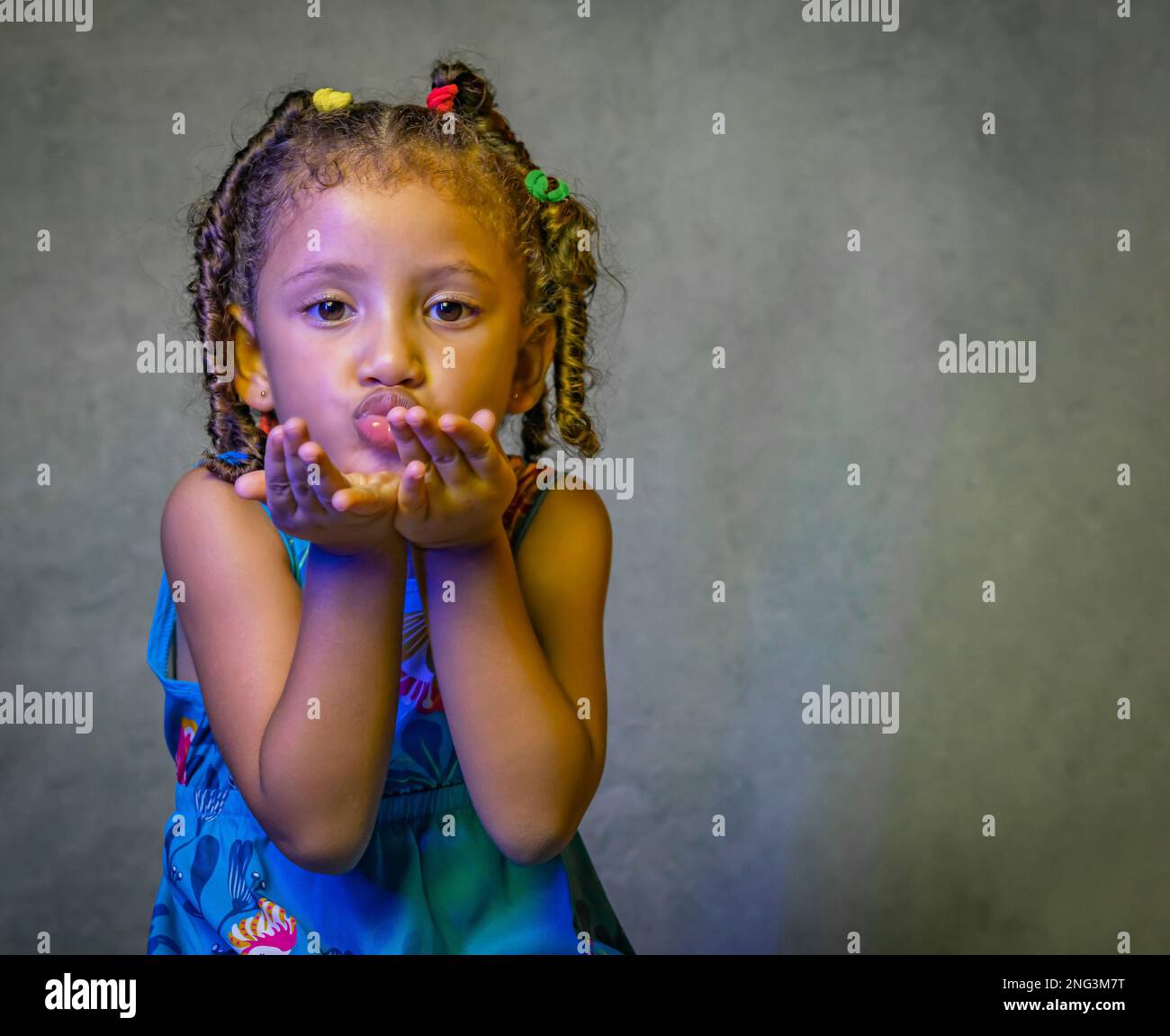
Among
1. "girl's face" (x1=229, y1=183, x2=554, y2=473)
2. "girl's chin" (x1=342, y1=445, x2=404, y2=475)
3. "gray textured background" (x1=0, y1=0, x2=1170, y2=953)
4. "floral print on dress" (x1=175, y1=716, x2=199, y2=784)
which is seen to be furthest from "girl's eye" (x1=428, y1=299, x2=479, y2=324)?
"gray textured background" (x1=0, y1=0, x2=1170, y2=953)

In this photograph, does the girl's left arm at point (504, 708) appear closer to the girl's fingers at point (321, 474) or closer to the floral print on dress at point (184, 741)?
the girl's fingers at point (321, 474)

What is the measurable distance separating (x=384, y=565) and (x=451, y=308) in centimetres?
24

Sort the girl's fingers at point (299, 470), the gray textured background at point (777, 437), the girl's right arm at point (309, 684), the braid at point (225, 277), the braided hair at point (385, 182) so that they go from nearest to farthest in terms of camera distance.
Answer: the girl's fingers at point (299, 470) < the girl's right arm at point (309, 684) < the braided hair at point (385, 182) < the braid at point (225, 277) < the gray textured background at point (777, 437)

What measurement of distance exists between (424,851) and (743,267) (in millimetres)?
1263

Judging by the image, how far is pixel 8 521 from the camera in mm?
2340

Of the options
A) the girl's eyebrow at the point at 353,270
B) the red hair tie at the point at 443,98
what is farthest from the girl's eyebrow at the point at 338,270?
the red hair tie at the point at 443,98

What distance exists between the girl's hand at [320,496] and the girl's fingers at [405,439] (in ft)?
0.14

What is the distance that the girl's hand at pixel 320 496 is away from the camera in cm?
106

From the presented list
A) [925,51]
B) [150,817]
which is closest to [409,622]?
[150,817]

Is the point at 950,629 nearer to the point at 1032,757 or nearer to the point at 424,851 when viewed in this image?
the point at 1032,757

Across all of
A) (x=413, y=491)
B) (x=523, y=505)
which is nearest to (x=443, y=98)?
(x=523, y=505)

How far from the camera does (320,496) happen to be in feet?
3.58

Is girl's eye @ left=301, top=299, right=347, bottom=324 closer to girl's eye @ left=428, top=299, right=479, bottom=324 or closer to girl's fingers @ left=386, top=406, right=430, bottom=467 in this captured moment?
girl's eye @ left=428, top=299, right=479, bottom=324

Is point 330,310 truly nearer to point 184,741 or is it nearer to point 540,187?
point 540,187
